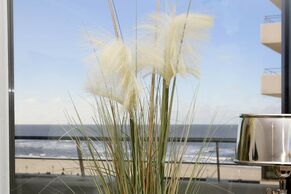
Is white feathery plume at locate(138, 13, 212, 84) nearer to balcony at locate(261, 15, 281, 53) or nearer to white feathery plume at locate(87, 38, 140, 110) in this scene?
white feathery plume at locate(87, 38, 140, 110)

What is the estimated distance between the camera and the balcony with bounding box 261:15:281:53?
236 cm

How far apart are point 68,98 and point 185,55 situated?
3.62ft

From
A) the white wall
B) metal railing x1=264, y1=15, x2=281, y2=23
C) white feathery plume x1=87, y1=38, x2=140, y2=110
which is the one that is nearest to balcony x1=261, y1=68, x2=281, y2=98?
metal railing x1=264, y1=15, x2=281, y2=23

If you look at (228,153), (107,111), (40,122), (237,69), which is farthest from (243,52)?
(40,122)

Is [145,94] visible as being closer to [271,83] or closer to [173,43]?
[173,43]

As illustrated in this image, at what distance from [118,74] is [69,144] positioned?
106 centimetres

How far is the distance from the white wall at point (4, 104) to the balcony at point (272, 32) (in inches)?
60.3

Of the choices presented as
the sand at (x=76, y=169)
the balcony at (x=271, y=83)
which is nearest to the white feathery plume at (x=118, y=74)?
the sand at (x=76, y=169)

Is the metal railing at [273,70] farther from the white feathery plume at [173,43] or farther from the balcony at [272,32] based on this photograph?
the white feathery plume at [173,43]

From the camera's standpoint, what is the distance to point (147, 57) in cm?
161

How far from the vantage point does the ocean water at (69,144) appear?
2.24 meters

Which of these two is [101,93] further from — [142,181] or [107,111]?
[142,181]

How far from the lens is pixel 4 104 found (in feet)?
8.46

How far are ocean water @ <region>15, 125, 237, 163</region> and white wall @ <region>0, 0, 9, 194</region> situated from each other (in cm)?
7
